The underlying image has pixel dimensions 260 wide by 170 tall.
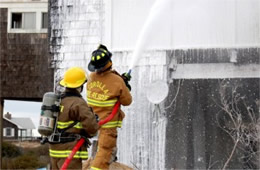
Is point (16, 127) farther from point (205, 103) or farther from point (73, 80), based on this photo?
point (73, 80)

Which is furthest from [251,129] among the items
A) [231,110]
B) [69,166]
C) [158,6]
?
[69,166]

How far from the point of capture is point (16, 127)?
1711 inches

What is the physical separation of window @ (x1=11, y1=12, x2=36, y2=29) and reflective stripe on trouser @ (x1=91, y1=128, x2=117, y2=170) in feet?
25.5

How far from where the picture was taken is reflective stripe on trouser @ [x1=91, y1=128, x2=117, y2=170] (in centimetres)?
701

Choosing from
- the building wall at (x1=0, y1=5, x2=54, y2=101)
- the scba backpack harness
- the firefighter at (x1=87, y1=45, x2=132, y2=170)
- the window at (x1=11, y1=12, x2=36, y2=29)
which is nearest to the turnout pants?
the scba backpack harness

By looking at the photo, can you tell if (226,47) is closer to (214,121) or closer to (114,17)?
(214,121)

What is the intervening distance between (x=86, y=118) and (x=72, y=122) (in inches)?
7.8

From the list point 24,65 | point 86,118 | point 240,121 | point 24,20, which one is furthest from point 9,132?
point 86,118

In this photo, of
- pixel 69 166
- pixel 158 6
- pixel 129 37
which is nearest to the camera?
pixel 69 166

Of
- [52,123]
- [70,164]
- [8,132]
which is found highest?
[52,123]

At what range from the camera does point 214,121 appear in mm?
10578

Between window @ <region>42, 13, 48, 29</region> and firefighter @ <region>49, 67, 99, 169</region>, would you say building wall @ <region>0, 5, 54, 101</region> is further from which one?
firefighter @ <region>49, 67, 99, 169</region>

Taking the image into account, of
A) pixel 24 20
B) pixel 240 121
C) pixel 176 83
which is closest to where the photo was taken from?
pixel 240 121

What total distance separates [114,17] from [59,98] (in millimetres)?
5285
